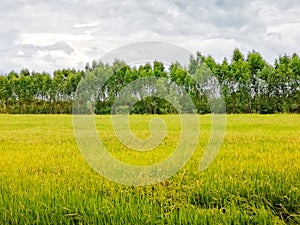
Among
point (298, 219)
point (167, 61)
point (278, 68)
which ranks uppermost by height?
point (278, 68)

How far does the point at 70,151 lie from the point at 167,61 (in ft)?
9.15

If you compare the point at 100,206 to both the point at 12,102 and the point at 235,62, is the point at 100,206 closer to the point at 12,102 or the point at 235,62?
the point at 235,62

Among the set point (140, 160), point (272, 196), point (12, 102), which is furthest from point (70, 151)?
point (12, 102)

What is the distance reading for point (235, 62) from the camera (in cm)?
4291

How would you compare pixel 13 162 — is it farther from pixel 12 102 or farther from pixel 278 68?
pixel 12 102

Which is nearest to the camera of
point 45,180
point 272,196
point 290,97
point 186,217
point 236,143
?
point 186,217

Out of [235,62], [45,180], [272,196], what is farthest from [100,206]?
[235,62]

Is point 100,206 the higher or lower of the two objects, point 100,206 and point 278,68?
the lower

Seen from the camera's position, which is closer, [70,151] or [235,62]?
[70,151]

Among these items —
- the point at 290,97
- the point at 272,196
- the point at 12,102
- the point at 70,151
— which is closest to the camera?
the point at 272,196

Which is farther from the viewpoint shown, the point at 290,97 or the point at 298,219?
the point at 290,97

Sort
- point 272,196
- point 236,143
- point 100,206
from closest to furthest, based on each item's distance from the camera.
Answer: point 100,206 → point 272,196 → point 236,143

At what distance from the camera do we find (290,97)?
42125 mm

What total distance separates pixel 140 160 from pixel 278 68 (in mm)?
39457
